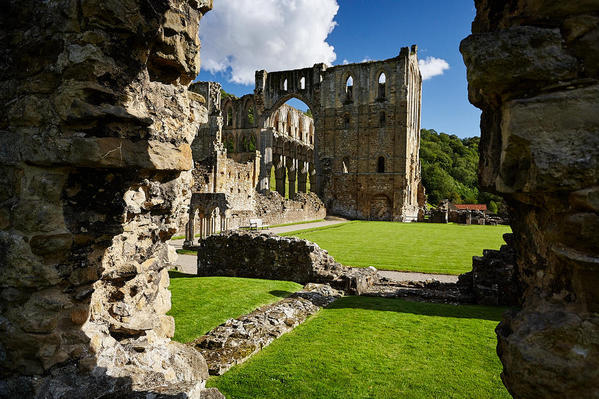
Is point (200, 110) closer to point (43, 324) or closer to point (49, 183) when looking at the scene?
point (49, 183)

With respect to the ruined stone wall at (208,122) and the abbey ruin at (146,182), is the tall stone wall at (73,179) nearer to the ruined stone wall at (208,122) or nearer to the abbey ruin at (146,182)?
the abbey ruin at (146,182)

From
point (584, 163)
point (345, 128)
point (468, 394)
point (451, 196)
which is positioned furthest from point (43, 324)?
point (451, 196)

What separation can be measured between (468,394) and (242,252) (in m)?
6.06

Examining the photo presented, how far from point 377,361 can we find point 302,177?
136ft

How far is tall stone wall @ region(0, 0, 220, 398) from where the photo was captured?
2262 millimetres

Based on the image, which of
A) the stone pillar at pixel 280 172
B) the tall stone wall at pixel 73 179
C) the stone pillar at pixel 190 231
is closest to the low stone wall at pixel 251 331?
the tall stone wall at pixel 73 179

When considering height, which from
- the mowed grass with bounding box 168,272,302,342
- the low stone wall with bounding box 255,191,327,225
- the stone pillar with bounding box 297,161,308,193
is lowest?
the mowed grass with bounding box 168,272,302,342

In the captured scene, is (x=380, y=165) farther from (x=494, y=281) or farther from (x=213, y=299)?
(x=213, y=299)

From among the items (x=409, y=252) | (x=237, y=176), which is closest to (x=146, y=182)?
(x=409, y=252)

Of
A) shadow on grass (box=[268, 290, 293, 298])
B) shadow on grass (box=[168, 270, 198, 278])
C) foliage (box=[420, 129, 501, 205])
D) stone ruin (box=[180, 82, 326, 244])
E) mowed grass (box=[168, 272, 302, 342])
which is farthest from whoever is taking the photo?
foliage (box=[420, 129, 501, 205])

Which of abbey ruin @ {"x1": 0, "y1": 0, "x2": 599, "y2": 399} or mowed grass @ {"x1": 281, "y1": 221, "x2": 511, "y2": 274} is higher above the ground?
abbey ruin @ {"x1": 0, "y1": 0, "x2": 599, "y2": 399}

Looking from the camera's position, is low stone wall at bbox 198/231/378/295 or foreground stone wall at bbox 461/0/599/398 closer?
foreground stone wall at bbox 461/0/599/398

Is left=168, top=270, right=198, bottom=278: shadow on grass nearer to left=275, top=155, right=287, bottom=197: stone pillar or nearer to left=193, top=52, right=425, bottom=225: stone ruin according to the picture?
left=193, top=52, right=425, bottom=225: stone ruin

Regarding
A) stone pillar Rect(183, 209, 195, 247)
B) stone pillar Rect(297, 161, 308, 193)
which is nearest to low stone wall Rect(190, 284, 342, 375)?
stone pillar Rect(183, 209, 195, 247)
